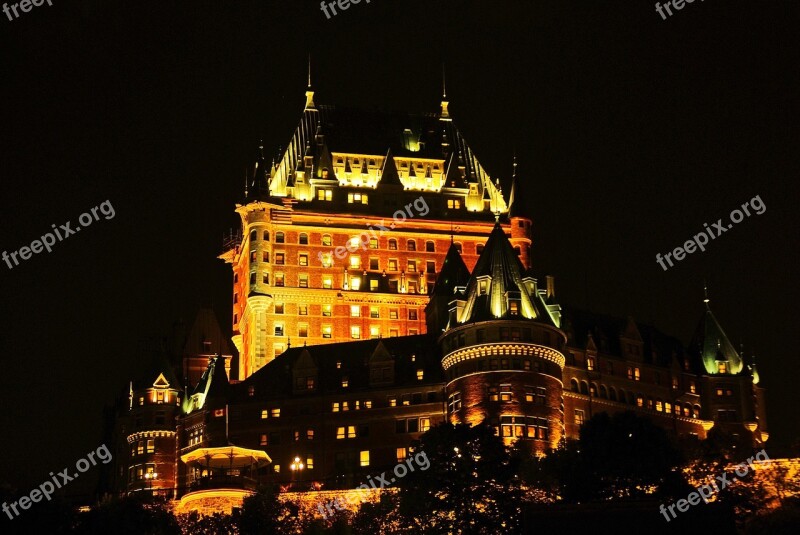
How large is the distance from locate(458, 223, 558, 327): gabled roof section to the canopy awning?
21266 mm

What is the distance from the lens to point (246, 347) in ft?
608

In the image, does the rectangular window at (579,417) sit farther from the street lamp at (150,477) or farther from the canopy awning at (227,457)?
the street lamp at (150,477)

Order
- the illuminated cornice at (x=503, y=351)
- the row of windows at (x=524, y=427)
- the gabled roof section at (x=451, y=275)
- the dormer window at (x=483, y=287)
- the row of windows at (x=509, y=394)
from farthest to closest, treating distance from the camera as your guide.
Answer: the gabled roof section at (x=451, y=275) < the dormer window at (x=483, y=287) < the illuminated cornice at (x=503, y=351) < the row of windows at (x=509, y=394) < the row of windows at (x=524, y=427)

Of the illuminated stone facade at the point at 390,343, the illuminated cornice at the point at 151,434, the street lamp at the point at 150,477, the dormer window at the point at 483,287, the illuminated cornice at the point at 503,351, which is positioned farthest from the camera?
the illuminated cornice at the point at 151,434

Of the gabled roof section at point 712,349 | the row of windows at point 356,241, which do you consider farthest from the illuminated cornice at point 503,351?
the row of windows at point 356,241

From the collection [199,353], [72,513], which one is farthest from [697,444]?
[199,353]

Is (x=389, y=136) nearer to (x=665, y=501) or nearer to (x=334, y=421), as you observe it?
(x=334, y=421)

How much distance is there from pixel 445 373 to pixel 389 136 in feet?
165

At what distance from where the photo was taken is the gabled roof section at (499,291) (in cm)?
15252

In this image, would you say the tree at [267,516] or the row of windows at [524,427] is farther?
the row of windows at [524,427]

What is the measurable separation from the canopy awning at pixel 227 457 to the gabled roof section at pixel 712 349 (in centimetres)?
4709

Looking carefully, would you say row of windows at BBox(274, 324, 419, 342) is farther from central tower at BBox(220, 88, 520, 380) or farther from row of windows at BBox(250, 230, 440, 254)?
row of windows at BBox(250, 230, 440, 254)

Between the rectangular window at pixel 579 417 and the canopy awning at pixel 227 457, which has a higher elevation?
the rectangular window at pixel 579 417

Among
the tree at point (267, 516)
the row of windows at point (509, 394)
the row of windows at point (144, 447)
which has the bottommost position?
the tree at point (267, 516)
